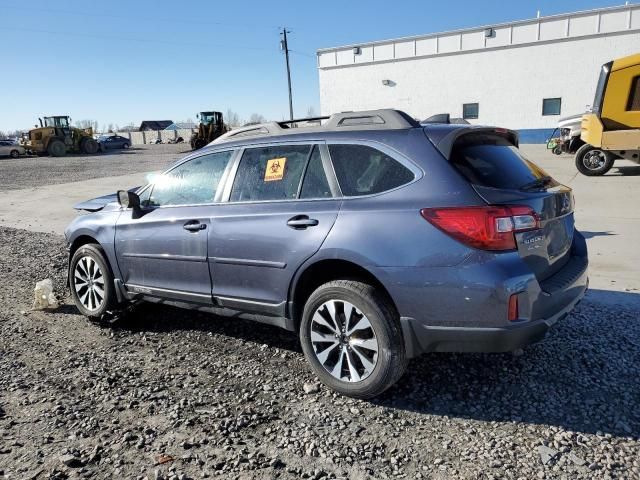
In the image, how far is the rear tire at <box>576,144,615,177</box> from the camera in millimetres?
13749

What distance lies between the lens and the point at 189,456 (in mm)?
2713

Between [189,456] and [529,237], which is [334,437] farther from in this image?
[529,237]

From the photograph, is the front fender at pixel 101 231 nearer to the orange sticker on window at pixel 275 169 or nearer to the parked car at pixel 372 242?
the parked car at pixel 372 242

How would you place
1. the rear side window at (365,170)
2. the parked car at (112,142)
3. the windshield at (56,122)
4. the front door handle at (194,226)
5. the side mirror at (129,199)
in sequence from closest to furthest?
the rear side window at (365,170)
the front door handle at (194,226)
the side mirror at (129,199)
the windshield at (56,122)
the parked car at (112,142)

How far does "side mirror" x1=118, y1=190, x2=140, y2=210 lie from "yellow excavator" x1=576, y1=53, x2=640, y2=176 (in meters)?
12.7

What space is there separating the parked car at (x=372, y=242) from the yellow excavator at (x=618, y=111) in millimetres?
11123

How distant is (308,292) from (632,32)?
32852 mm

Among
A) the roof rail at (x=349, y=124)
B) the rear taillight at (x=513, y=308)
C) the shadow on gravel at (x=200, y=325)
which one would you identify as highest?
the roof rail at (x=349, y=124)

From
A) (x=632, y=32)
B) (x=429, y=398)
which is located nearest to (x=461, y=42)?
(x=632, y=32)

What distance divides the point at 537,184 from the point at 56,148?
131ft

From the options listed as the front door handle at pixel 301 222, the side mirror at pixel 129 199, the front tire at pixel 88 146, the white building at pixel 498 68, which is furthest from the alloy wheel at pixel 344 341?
the front tire at pixel 88 146

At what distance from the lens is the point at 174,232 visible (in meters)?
4.07

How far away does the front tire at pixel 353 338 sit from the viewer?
3.04 meters

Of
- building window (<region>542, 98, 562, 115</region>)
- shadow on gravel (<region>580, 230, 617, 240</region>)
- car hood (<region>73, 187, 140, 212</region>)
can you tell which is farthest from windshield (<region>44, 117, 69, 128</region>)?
shadow on gravel (<region>580, 230, 617, 240</region>)
